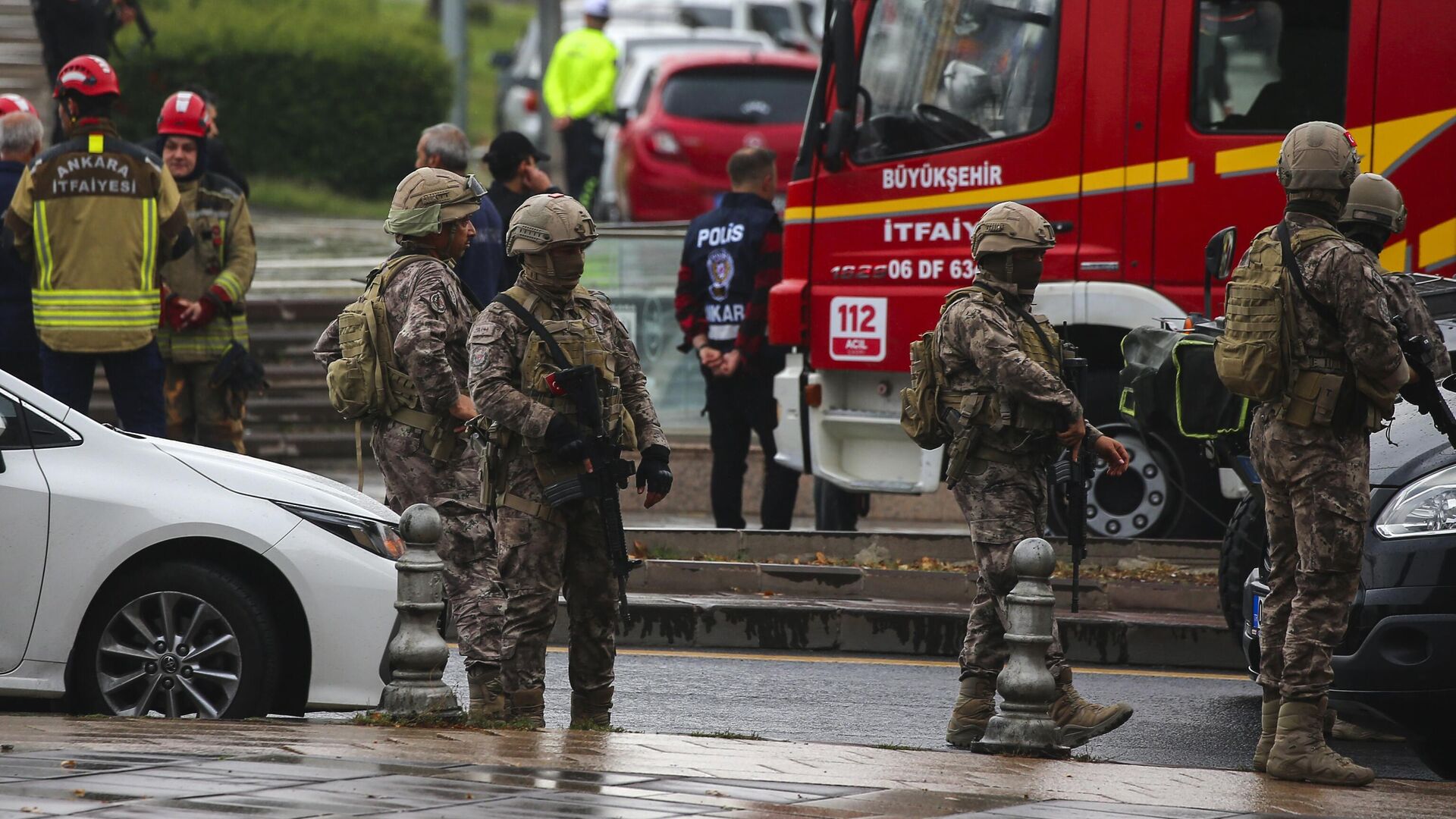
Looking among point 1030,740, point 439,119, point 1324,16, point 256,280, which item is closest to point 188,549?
point 1030,740

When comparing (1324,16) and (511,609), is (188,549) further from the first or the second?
(1324,16)

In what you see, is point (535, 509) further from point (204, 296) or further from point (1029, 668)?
point (204, 296)

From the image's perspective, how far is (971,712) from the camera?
7.08m

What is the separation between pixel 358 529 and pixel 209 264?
3.95 meters

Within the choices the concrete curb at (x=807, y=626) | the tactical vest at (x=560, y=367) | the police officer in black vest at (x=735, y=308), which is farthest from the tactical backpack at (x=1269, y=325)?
the police officer in black vest at (x=735, y=308)

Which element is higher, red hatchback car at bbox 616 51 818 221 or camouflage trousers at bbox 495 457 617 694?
red hatchback car at bbox 616 51 818 221

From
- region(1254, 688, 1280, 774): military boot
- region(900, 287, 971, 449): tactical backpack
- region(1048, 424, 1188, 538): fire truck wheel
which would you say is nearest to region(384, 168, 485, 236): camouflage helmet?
region(900, 287, 971, 449): tactical backpack

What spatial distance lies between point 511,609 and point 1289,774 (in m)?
2.46

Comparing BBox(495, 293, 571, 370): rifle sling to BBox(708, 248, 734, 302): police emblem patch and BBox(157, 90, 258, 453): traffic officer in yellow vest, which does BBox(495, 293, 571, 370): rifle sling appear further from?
BBox(708, 248, 734, 302): police emblem patch

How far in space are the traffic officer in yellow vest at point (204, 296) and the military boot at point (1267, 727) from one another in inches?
228

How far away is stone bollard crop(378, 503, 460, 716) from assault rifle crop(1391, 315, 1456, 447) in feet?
9.86

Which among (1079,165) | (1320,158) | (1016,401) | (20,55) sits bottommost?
(1016,401)

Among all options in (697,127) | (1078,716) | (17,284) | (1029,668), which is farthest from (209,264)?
(697,127)

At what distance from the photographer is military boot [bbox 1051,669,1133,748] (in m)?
6.97
